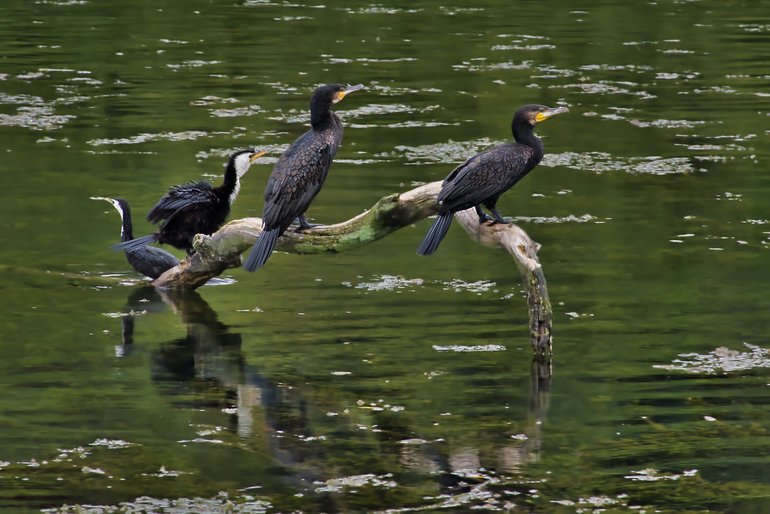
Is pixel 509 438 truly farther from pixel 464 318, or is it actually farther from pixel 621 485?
pixel 464 318

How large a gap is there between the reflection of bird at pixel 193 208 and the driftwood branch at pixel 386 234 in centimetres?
19

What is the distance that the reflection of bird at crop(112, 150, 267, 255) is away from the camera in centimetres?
1053

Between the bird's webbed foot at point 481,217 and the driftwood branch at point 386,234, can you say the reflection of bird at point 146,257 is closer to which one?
the driftwood branch at point 386,234

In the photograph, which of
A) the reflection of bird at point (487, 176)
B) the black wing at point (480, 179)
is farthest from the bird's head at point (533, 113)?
the black wing at point (480, 179)

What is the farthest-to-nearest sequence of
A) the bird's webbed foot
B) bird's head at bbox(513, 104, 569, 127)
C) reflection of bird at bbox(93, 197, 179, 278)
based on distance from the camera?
reflection of bird at bbox(93, 197, 179, 278) < bird's head at bbox(513, 104, 569, 127) < the bird's webbed foot

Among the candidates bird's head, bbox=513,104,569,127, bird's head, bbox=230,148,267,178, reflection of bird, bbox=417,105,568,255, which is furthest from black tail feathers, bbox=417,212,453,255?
bird's head, bbox=230,148,267,178

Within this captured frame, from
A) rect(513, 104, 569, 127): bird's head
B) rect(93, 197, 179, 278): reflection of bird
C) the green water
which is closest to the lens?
the green water

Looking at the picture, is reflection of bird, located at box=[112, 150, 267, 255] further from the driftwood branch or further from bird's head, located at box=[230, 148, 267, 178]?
the driftwood branch

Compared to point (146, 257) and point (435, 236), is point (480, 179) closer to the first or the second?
point (435, 236)

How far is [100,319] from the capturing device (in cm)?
1042

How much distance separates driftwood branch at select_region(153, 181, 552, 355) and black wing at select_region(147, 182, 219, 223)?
306 mm

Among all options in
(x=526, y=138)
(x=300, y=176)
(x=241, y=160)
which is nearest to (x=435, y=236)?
(x=526, y=138)

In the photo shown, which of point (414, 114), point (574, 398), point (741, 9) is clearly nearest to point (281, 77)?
point (414, 114)

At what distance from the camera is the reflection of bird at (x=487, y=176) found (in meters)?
8.88
